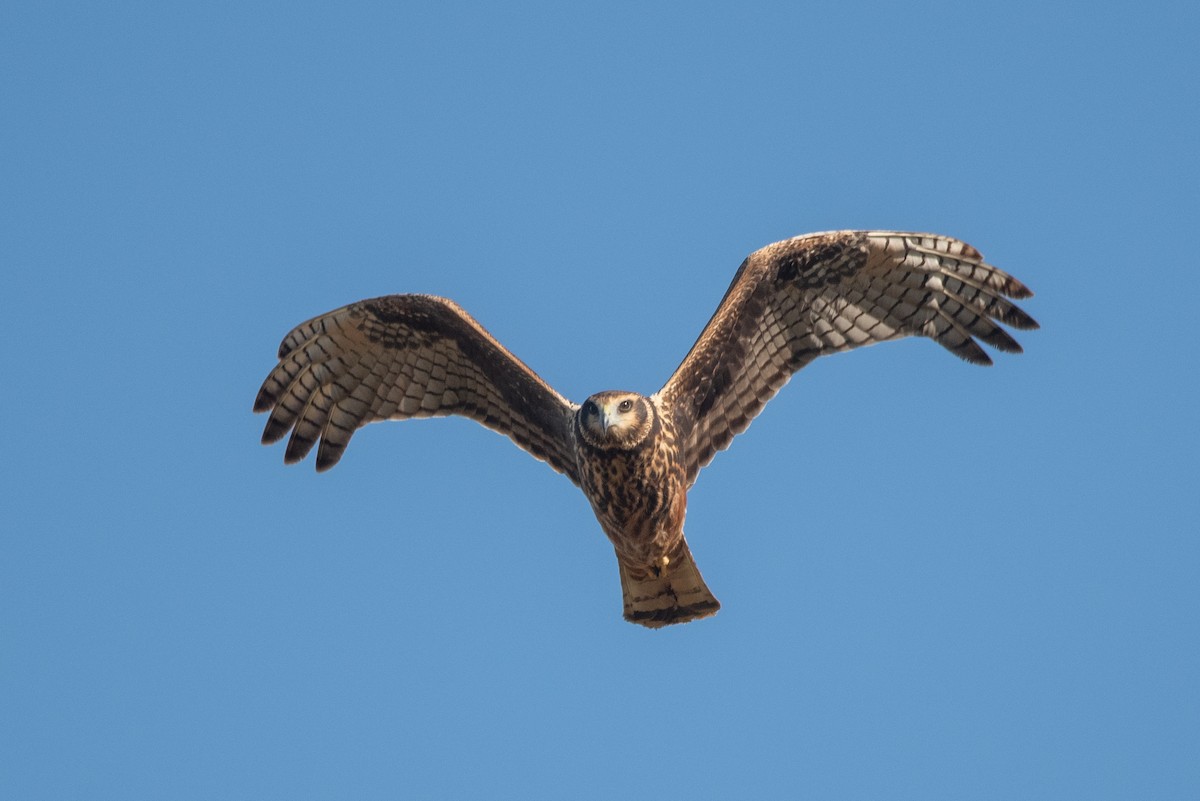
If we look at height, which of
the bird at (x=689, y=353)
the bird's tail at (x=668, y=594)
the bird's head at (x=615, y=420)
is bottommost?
the bird's tail at (x=668, y=594)

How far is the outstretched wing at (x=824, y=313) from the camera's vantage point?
1005 cm

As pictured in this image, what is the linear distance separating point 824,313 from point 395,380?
9.63 ft

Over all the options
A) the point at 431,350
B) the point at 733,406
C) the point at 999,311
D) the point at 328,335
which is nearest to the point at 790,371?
the point at 733,406

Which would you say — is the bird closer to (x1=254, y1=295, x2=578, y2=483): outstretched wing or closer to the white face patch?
(x1=254, y1=295, x2=578, y2=483): outstretched wing

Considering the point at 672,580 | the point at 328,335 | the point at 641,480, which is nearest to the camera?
the point at 641,480

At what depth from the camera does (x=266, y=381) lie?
10562 millimetres

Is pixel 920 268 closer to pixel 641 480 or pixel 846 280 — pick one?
pixel 846 280

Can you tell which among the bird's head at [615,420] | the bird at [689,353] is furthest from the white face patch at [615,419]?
the bird at [689,353]

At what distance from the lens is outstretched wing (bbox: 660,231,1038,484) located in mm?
10055

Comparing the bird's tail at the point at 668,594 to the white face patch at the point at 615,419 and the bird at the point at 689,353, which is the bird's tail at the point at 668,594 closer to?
the bird at the point at 689,353

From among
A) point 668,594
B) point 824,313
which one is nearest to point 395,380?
point 668,594

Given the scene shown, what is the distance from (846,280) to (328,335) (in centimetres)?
347

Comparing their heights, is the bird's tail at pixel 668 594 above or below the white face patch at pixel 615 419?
below

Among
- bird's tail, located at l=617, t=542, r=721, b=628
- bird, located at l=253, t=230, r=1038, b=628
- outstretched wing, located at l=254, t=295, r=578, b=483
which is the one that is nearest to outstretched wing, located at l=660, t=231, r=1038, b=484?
bird, located at l=253, t=230, r=1038, b=628
